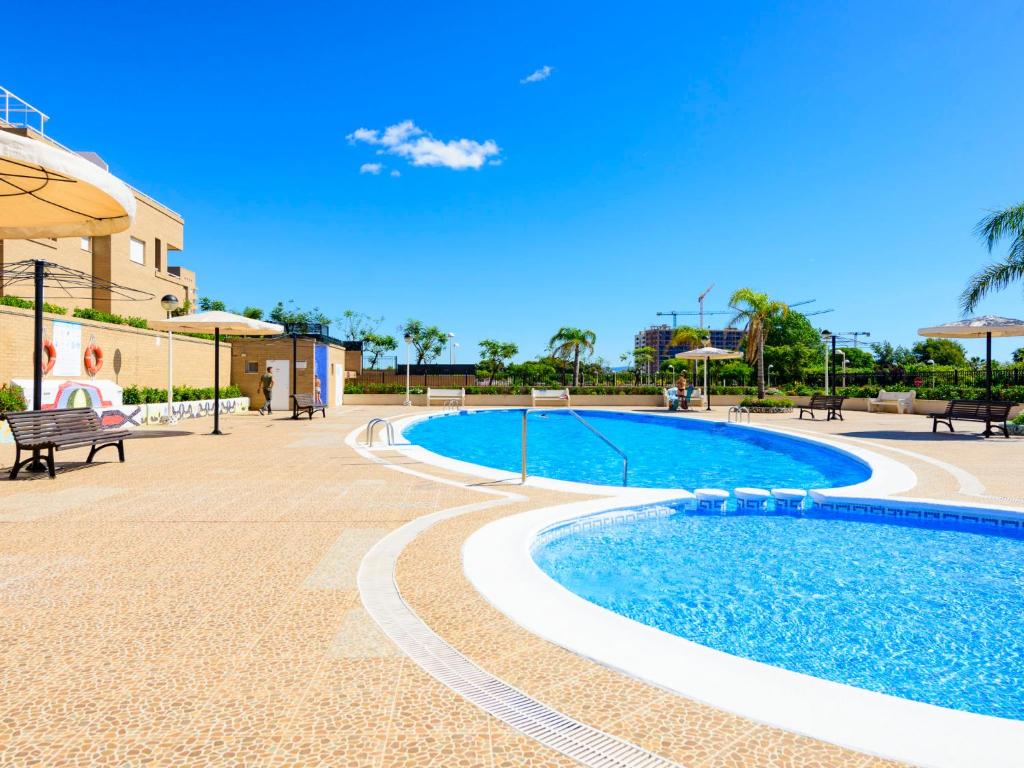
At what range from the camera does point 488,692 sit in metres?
2.21

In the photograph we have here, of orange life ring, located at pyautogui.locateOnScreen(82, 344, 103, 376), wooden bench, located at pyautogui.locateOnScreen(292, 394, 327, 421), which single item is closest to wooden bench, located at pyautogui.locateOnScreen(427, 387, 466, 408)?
wooden bench, located at pyautogui.locateOnScreen(292, 394, 327, 421)

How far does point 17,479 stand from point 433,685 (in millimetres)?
7816

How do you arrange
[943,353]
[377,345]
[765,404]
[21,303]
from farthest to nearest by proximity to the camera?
[943,353] → [377,345] → [765,404] → [21,303]

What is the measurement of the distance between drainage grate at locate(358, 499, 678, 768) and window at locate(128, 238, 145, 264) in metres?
26.9

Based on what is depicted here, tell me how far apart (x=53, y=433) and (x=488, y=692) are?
320 inches

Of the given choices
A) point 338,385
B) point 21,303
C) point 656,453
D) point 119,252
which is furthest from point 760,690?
point 119,252

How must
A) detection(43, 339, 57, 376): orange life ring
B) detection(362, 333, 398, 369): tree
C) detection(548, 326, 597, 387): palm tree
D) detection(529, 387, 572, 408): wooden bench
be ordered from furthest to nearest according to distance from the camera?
detection(362, 333, 398, 369): tree
detection(548, 326, 597, 387): palm tree
detection(529, 387, 572, 408): wooden bench
detection(43, 339, 57, 376): orange life ring

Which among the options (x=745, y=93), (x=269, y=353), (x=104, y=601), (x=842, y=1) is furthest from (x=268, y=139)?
(x=104, y=601)

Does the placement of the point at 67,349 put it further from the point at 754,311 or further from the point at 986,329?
the point at 754,311

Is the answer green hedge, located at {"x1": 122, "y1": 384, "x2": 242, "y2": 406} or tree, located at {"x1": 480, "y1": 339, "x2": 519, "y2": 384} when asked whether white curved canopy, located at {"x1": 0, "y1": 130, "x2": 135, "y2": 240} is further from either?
tree, located at {"x1": 480, "y1": 339, "x2": 519, "y2": 384}

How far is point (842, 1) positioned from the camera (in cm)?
1071

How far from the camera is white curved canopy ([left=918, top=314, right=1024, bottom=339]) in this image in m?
13.5

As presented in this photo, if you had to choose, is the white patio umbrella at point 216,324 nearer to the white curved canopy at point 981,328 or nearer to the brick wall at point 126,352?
the brick wall at point 126,352

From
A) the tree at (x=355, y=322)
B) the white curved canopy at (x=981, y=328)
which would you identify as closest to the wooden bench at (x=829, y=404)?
the white curved canopy at (x=981, y=328)
